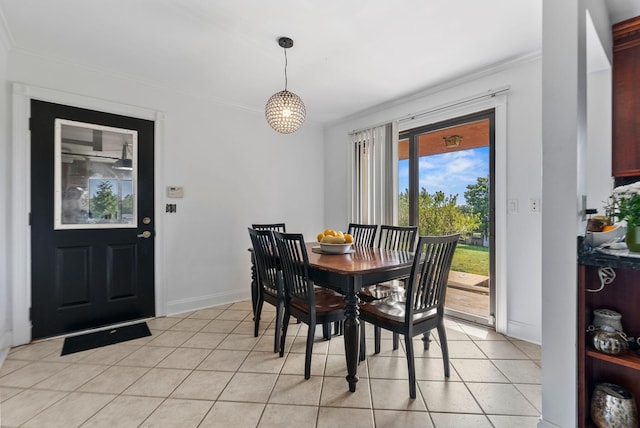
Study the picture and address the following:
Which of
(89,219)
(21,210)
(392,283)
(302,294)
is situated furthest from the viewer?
(392,283)

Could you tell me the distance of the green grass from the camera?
2975mm

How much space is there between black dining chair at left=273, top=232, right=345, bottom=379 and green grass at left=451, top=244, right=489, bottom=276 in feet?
5.73

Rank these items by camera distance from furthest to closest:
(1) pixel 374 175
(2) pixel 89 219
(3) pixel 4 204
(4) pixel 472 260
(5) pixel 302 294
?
(1) pixel 374 175, (4) pixel 472 260, (2) pixel 89 219, (3) pixel 4 204, (5) pixel 302 294

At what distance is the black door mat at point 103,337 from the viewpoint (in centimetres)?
241

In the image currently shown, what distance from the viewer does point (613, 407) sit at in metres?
1.22

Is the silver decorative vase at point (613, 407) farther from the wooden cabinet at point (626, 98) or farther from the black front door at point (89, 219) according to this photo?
the black front door at point (89, 219)

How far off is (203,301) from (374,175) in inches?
103

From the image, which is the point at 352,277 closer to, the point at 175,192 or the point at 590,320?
the point at 590,320

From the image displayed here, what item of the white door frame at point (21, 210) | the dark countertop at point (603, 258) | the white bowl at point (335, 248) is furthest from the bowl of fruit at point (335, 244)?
the white door frame at point (21, 210)

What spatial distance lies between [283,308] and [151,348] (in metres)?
1.16

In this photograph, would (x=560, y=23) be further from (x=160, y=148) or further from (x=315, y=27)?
(x=160, y=148)

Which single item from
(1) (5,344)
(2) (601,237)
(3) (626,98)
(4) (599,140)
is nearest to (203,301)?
(1) (5,344)

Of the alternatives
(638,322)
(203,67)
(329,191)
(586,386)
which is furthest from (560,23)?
(329,191)

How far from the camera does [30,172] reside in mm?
2473
